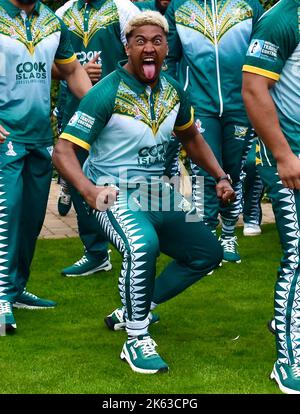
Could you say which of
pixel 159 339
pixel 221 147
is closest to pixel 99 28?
pixel 221 147

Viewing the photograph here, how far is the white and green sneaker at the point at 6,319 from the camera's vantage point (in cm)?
686

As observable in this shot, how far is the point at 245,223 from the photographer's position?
397 inches

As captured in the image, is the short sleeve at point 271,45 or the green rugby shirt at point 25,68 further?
the green rugby shirt at point 25,68

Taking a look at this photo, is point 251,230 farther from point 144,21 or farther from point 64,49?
point 144,21

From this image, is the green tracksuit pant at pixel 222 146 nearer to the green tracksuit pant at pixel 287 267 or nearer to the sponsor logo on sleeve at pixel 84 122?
the sponsor logo on sleeve at pixel 84 122

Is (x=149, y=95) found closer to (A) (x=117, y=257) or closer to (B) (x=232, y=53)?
(B) (x=232, y=53)

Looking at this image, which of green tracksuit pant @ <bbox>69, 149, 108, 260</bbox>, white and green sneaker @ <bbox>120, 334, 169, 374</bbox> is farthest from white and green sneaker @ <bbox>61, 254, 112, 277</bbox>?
white and green sneaker @ <bbox>120, 334, 169, 374</bbox>

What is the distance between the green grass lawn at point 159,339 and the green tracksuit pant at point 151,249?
0.35 m

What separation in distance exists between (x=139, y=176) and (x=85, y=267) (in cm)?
238

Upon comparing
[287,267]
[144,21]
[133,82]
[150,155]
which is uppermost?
[144,21]

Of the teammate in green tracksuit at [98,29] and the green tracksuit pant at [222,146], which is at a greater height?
the teammate in green tracksuit at [98,29]

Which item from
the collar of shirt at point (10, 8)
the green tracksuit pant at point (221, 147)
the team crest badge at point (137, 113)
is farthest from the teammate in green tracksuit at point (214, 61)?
the team crest badge at point (137, 113)

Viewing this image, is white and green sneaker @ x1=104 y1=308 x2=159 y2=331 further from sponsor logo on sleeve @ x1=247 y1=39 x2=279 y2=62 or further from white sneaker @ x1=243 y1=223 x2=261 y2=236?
white sneaker @ x1=243 y1=223 x2=261 y2=236

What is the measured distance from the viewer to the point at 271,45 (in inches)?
213
